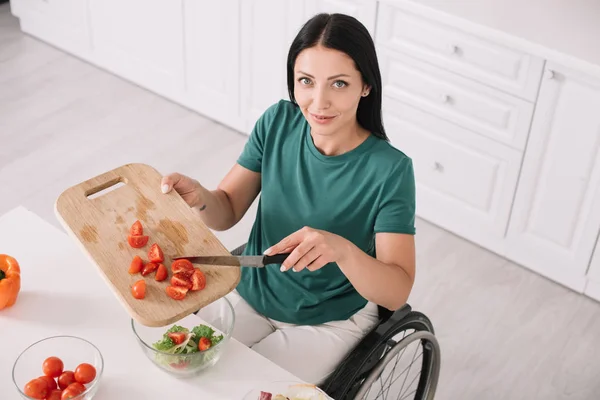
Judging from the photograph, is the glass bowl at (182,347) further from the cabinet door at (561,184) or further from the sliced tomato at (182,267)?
the cabinet door at (561,184)

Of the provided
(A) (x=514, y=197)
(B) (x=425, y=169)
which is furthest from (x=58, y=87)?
(A) (x=514, y=197)

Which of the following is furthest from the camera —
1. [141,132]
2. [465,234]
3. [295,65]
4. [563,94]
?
Result: [141,132]

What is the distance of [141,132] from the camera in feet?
11.4

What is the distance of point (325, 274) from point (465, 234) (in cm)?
126

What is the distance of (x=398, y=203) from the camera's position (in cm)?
170

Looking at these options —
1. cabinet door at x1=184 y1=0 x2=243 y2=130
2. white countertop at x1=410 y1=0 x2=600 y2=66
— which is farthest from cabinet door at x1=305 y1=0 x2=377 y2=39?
cabinet door at x1=184 y1=0 x2=243 y2=130

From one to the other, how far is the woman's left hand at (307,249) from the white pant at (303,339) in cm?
27

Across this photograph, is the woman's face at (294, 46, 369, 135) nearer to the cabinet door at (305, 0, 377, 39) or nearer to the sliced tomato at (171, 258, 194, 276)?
the sliced tomato at (171, 258, 194, 276)

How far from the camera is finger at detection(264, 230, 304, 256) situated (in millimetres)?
1506

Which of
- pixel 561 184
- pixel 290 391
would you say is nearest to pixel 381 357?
pixel 290 391

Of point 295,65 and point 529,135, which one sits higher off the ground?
point 295,65

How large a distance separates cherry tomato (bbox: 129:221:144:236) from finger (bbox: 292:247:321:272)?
30 centimetres

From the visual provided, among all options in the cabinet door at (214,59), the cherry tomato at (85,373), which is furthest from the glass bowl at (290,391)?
the cabinet door at (214,59)

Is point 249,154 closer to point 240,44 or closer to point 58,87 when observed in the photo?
point 240,44
